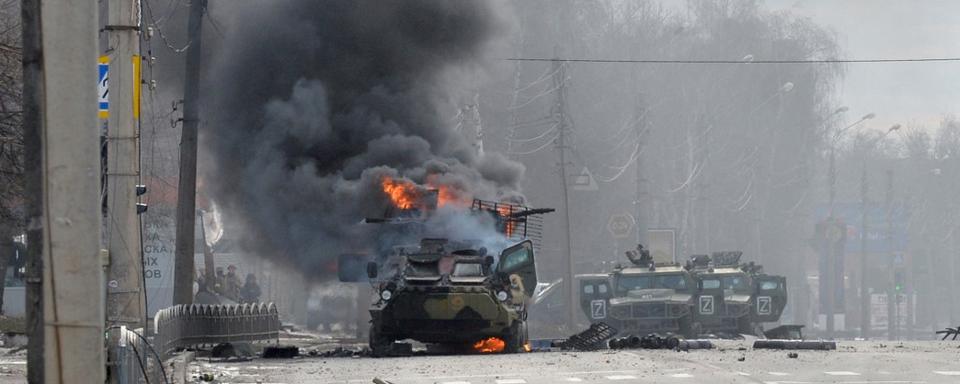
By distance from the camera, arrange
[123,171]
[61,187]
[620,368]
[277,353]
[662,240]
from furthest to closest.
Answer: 1. [662,240]
2. [277,353]
3. [123,171]
4. [620,368]
5. [61,187]

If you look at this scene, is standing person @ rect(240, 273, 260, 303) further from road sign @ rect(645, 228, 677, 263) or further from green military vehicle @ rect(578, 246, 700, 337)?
road sign @ rect(645, 228, 677, 263)

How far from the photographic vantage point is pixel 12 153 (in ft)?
69.5

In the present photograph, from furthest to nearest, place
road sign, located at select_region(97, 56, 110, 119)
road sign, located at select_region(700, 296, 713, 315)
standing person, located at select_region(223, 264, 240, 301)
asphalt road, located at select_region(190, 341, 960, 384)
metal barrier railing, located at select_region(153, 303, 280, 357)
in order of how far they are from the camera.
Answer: standing person, located at select_region(223, 264, 240, 301), road sign, located at select_region(700, 296, 713, 315), metal barrier railing, located at select_region(153, 303, 280, 357), road sign, located at select_region(97, 56, 110, 119), asphalt road, located at select_region(190, 341, 960, 384)

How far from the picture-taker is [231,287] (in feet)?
131

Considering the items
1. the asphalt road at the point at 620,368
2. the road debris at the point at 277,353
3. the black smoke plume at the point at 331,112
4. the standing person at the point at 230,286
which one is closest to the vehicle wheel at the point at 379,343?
the asphalt road at the point at 620,368

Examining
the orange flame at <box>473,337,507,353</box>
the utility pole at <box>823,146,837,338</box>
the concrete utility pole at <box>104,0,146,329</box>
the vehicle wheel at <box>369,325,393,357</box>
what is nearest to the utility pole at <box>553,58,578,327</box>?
the utility pole at <box>823,146,837,338</box>

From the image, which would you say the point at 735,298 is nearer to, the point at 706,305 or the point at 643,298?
the point at 706,305

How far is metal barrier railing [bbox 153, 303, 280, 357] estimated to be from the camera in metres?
23.0

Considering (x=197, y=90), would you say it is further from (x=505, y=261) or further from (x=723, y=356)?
(x=723, y=356)

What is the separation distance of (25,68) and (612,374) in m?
9.25

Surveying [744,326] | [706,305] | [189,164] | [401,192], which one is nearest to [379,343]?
[401,192]

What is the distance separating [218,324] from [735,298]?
40.4ft

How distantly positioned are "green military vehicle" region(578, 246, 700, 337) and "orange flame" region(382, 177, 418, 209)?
7938mm

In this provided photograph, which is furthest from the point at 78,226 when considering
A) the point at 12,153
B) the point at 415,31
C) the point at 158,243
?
the point at 158,243
